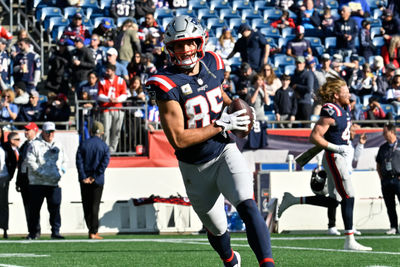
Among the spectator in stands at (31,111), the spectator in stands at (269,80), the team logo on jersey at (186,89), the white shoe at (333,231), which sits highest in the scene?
the team logo on jersey at (186,89)

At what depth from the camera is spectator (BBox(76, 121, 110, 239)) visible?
12.8 meters

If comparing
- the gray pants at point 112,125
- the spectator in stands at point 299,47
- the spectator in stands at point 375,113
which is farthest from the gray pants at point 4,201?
the spectator in stands at point 299,47

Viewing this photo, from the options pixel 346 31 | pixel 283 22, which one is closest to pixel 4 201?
pixel 283 22

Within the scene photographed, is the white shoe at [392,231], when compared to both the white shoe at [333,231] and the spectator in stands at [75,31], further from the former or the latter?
the spectator in stands at [75,31]

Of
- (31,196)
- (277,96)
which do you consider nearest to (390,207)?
(277,96)

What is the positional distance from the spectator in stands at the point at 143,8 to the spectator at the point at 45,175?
6.84 metres

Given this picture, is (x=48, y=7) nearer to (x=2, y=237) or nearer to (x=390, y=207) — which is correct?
(x=2, y=237)

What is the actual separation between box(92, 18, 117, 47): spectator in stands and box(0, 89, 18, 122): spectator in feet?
9.57

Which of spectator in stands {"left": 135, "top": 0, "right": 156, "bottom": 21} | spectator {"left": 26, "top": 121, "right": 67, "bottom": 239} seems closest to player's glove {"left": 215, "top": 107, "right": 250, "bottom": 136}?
spectator {"left": 26, "top": 121, "right": 67, "bottom": 239}

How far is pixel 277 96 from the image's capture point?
1627 centimetres

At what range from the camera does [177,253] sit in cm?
914

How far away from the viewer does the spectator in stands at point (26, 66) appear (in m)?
16.4

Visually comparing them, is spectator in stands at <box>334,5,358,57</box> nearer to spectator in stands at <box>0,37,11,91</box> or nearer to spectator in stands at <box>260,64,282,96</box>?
spectator in stands at <box>260,64,282,96</box>

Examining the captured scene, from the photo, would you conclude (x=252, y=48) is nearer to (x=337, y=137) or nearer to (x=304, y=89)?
(x=304, y=89)
